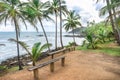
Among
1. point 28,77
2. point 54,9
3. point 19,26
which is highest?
point 54,9

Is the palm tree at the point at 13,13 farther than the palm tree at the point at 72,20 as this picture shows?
No

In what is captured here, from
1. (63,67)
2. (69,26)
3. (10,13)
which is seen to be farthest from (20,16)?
(69,26)

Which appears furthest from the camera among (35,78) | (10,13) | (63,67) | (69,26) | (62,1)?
(69,26)

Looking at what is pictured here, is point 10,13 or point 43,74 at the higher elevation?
point 10,13

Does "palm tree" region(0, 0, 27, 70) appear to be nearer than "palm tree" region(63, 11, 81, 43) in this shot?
Yes

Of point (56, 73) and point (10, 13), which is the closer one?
point (56, 73)

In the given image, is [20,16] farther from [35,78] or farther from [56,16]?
[56,16]

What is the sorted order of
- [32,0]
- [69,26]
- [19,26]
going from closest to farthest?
[19,26]
[32,0]
[69,26]

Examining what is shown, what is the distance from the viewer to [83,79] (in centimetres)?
1007

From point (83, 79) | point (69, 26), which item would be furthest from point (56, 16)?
point (83, 79)

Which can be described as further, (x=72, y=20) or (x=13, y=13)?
(x=72, y=20)

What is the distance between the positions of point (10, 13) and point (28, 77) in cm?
955

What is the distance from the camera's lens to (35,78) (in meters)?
9.98

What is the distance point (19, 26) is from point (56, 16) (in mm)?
12444
